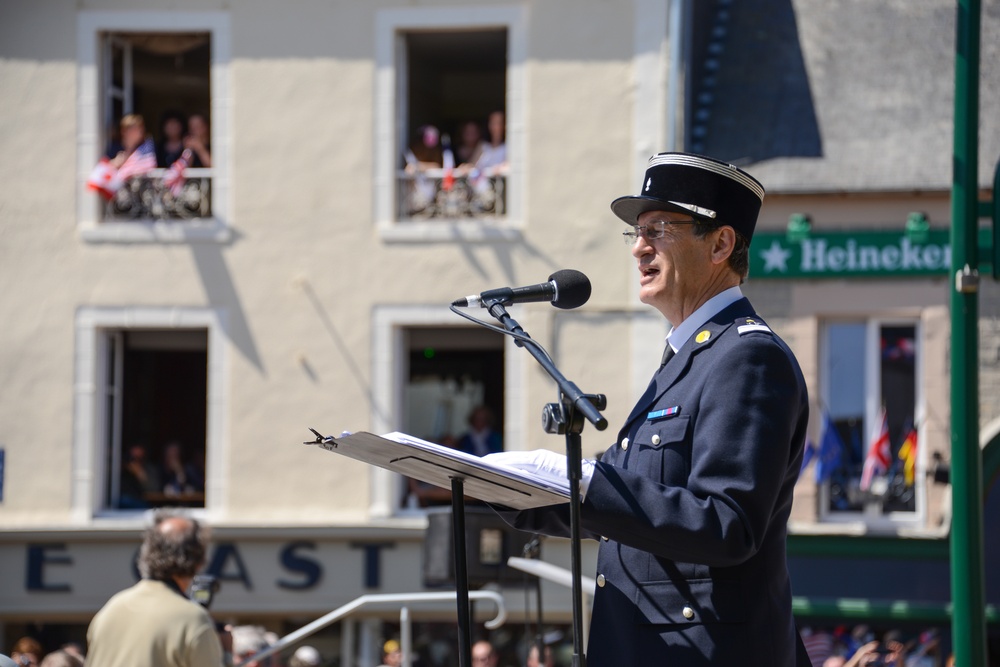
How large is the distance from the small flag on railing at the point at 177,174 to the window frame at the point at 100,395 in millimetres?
1205

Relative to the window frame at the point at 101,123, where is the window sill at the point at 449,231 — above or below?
below

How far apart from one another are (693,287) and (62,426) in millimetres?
12166

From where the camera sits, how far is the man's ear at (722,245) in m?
3.20

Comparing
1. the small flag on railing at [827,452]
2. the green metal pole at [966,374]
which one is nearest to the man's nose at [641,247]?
the green metal pole at [966,374]

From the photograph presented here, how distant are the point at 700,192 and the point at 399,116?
37.3 feet

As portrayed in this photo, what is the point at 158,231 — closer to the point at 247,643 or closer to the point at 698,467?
the point at 247,643

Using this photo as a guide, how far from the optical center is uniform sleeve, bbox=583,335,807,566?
272 cm

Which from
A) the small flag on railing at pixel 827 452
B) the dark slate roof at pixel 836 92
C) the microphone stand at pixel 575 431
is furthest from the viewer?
the dark slate roof at pixel 836 92

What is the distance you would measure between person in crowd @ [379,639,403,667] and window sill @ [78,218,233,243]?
4.22 meters

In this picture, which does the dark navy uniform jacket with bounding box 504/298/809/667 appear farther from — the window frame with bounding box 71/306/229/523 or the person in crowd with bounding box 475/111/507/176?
the window frame with bounding box 71/306/229/523

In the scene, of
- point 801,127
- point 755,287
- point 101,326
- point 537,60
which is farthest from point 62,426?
point 801,127

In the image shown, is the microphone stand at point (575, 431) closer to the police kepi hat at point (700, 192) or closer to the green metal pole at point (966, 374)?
the police kepi hat at point (700, 192)

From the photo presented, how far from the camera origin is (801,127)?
14.0 m

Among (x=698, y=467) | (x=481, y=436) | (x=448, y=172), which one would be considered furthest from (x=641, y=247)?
(x=481, y=436)
